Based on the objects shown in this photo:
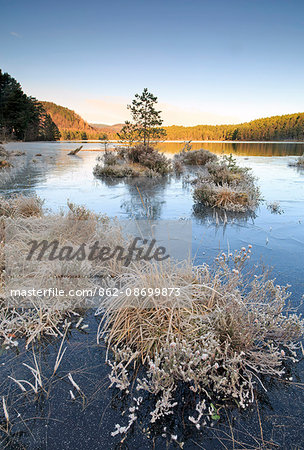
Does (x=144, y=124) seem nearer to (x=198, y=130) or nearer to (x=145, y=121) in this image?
(x=145, y=121)

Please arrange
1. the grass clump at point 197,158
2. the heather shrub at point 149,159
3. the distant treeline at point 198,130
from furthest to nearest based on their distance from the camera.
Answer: the distant treeline at point 198,130
the grass clump at point 197,158
the heather shrub at point 149,159

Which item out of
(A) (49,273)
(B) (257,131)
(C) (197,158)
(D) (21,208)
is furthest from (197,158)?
(B) (257,131)

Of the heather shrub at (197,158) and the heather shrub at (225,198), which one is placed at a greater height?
the heather shrub at (197,158)

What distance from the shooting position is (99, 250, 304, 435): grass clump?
1.65 metres

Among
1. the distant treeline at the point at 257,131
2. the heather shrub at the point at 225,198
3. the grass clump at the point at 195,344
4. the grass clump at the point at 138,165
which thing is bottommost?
the grass clump at the point at 195,344

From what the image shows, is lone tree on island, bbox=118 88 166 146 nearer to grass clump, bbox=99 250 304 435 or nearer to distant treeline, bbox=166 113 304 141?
grass clump, bbox=99 250 304 435

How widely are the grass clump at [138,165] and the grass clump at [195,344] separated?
34.2ft

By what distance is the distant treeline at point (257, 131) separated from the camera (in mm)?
79000

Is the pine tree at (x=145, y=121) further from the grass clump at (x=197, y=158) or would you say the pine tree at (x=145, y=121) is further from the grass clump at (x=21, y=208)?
the grass clump at (x=21, y=208)

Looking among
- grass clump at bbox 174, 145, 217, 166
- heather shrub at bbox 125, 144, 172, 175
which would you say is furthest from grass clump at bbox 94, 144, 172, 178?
grass clump at bbox 174, 145, 217, 166

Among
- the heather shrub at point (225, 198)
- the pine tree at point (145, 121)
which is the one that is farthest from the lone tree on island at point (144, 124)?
the heather shrub at point (225, 198)

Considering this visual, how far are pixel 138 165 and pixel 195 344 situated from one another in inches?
527

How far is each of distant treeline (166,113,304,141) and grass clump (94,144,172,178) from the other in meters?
63.8

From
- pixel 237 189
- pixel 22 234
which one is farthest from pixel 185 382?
pixel 237 189
